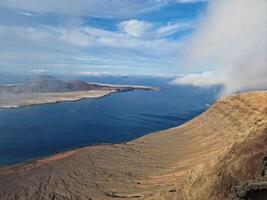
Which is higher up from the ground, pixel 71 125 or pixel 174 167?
pixel 174 167

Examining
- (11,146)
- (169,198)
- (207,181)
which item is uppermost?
(207,181)

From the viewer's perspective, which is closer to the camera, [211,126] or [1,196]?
[1,196]

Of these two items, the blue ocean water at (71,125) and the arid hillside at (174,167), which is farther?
the blue ocean water at (71,125)

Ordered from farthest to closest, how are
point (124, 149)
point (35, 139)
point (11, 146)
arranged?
point (35, 139)
point (11, 146)
point (124, 149)

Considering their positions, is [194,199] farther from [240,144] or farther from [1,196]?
[1,196]

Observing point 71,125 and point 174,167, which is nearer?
point 174,167

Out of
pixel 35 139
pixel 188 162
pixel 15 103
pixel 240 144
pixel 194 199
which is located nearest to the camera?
pixel 194 199

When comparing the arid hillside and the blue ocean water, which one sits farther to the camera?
the blue ocean water

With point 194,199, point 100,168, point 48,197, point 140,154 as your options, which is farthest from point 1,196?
point 194,199
